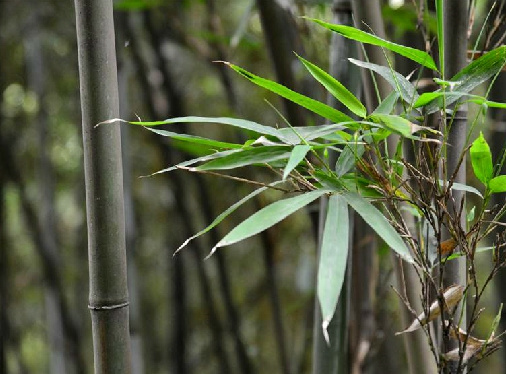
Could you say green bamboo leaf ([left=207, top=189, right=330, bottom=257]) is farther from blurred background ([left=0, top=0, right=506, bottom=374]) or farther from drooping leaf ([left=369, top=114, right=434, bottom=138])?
blurred background ([left=0, top=0, right=506, bottom=374])

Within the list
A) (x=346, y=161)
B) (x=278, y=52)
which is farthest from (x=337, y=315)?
(x=278, y=52)

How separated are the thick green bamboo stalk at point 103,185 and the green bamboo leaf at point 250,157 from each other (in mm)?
119

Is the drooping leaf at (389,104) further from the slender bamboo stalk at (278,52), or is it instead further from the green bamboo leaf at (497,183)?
the slender bamboo stalk at (278,52)

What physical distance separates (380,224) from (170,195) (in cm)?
241

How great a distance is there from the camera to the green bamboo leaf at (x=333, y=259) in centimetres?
43

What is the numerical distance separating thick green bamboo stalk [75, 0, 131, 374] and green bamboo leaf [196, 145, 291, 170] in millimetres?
119

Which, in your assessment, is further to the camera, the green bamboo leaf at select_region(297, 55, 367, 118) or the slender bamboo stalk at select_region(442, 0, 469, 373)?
the slender bamboo stalk at select_region(442, 0, 469, 373)

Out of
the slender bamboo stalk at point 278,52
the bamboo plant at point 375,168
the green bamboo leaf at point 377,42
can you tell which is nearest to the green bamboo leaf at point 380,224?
the bamboo plant at point 375,168

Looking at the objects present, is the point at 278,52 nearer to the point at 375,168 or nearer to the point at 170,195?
the point at 375,168

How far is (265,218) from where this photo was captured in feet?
1.57

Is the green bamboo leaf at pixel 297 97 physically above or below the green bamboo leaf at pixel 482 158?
above

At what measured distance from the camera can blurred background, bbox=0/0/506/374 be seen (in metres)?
1.38

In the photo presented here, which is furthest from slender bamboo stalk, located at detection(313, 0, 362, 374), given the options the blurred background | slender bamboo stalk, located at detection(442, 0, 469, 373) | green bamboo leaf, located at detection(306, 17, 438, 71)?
green bamboo leaf, located at detection(306, 17, 438, 71)

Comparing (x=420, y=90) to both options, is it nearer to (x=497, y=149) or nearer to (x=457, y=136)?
(x=457, y=136)
